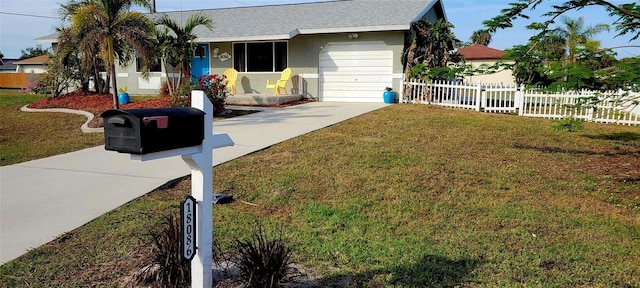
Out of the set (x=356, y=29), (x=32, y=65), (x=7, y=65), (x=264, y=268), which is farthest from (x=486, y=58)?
(x=7, y=65)

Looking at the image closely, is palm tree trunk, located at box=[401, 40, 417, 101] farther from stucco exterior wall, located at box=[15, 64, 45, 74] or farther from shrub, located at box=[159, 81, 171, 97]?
stucco exterior wall, located at box=[15, 64, 45, 74]

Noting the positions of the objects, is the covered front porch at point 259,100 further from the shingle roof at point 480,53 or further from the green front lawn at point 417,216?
the shingle roof at point 480,53

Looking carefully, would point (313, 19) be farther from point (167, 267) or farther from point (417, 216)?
point (167, 267)

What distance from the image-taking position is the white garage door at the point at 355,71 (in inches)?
666

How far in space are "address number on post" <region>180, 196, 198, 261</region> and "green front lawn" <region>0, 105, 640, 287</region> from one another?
1.13m

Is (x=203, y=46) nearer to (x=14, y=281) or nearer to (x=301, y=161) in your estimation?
(x=301, y=161)

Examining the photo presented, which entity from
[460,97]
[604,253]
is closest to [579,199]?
[604,253]

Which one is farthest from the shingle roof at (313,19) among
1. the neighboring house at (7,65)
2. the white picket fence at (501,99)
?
the neighboring house at (7,65)

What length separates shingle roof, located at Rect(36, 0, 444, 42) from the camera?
54.3ft

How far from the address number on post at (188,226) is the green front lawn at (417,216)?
1.13 metres

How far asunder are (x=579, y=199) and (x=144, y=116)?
17.1ft

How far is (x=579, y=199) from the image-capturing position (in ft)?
18.6

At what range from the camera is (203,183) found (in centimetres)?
278

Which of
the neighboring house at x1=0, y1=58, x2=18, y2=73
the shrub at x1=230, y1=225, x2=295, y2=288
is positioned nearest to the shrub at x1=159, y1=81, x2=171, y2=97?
the shrub at x1=230, y1=225, x2=295, y2=288
